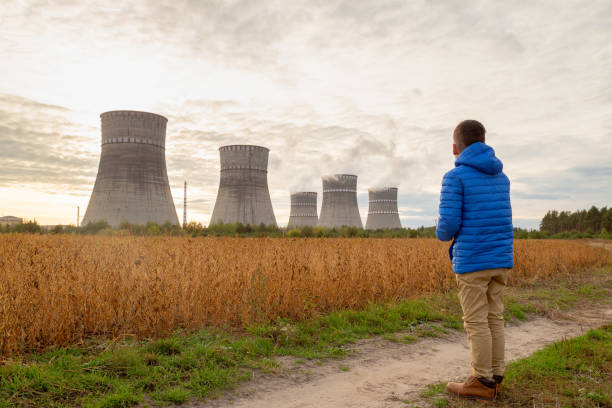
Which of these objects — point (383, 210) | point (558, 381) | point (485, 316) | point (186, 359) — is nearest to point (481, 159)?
point (485, 316)

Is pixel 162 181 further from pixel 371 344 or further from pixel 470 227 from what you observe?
pixel 470 227

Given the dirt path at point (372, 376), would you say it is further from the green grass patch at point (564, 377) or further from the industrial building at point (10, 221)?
the industrial building at point (10, 221)

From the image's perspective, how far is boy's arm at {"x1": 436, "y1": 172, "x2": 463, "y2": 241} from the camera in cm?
262

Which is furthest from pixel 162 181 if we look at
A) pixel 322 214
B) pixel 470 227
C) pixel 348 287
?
pixel 470 227

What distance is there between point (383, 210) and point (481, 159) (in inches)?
1254

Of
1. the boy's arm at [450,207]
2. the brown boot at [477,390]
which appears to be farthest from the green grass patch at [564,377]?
the boy's arm at [450,207]

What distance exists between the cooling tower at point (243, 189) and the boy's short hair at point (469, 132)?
20938mm

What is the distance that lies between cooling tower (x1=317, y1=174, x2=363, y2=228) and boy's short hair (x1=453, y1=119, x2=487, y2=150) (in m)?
27.7

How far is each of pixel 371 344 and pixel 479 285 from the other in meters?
1.77

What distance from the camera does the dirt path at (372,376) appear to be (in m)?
2.73

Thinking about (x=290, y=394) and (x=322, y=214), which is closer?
(x=290, y=394)

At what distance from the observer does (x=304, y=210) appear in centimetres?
3497

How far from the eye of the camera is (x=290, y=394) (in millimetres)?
2836

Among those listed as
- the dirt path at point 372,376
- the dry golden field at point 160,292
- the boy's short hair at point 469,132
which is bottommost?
the dirt path at point 372,376
